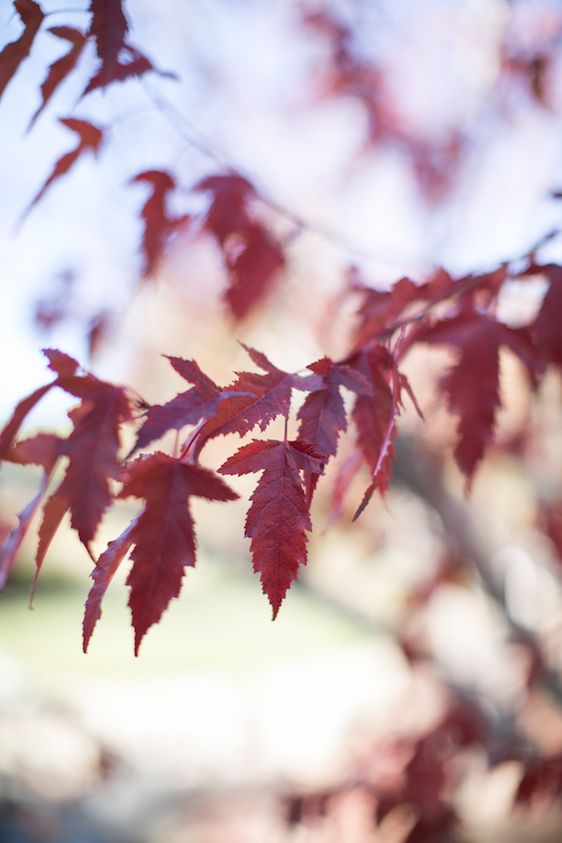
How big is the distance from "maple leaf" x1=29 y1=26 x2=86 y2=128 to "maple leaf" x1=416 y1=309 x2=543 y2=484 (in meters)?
0.58

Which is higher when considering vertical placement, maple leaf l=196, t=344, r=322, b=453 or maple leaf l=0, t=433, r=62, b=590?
maple leaf l=196, t=344, r=322, b=453

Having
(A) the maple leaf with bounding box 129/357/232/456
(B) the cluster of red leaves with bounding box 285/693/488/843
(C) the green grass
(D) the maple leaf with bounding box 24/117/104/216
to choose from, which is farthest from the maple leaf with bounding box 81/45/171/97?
(C) the green grass

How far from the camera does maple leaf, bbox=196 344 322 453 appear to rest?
0.56 m

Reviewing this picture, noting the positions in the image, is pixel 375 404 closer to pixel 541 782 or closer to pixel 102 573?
pixel 102 573

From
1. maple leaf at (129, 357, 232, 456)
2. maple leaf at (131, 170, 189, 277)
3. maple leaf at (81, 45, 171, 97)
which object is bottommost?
maple leaf at (129, 357, 232, 456)

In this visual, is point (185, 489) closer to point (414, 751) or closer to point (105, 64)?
point (105, 64)

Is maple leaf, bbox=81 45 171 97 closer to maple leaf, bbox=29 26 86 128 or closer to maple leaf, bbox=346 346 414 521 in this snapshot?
maple leaf, bbox=29 26 86 128

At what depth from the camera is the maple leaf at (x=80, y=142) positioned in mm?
903

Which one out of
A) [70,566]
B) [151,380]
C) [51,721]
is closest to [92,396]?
[151,380]

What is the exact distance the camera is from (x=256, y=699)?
472cm

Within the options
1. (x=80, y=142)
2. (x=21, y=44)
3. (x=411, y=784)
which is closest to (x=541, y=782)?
(x=411, y=784)

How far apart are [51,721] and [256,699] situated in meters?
1.76

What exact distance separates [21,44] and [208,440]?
56 cm

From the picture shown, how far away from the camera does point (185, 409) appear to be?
1.78ft
